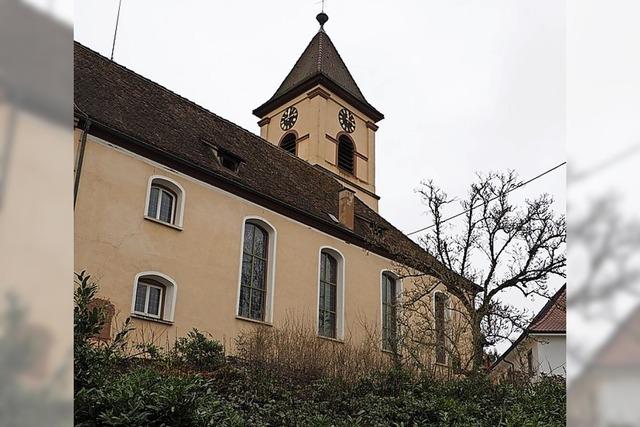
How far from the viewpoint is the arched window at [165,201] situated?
40.4 ft

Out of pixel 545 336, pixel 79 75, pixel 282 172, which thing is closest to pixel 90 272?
pixel 79 75

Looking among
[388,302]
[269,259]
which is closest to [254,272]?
[269,259]

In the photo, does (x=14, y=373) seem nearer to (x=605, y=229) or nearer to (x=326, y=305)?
(x=605, y=229)

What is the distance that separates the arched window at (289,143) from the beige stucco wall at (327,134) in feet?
0.82

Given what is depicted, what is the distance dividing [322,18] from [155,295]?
2043 cm

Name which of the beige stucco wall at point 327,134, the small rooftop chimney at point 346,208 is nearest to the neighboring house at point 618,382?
the small rooftop chimney at point 346,208

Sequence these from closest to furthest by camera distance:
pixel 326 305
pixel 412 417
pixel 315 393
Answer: pixel 412 417 < pixel 315 393 < pixel 326 305

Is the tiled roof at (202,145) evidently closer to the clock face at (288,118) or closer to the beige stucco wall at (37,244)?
the clock face at (288,118)

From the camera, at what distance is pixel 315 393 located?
7.45 m

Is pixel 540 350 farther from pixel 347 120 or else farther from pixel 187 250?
pixel 347 120

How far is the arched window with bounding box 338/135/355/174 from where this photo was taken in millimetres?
23078

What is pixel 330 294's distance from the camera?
52.4ft

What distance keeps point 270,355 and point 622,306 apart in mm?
9107

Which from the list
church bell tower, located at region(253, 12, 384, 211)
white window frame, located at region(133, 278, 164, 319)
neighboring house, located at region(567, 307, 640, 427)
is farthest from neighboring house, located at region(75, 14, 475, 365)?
neighboring house, located at region(567, 307, 640, 427)
